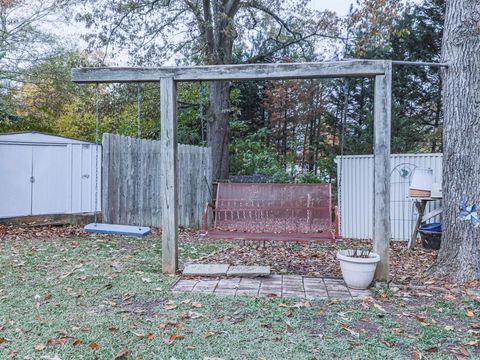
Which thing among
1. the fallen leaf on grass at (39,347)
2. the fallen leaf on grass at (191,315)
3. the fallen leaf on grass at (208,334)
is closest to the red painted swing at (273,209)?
the fallen leaf on grass at (191,315)

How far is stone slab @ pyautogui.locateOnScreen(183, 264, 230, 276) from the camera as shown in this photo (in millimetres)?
3787

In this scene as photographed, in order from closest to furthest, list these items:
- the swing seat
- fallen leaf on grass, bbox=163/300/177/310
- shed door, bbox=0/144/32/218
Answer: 1. fallen leaf on grass, bbox=163/300/177/310
2. the swing seat
3. shed door, bbox=0/144/32/218

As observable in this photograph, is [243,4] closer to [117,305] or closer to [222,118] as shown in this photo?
[222,118]

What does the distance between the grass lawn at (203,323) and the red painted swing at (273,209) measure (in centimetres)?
109

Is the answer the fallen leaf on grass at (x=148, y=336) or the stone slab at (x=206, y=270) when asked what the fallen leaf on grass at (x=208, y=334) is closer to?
the fallen leaf on grass at (x=148, y=336)

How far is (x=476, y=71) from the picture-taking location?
3.59 meters

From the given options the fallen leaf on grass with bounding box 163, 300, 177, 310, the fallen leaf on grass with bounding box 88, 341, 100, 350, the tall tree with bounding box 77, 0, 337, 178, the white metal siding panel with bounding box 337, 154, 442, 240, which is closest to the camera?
the fallen leaf on grass with bounding box 88, 341, 100, 350

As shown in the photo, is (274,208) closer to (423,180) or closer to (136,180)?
(423,180)

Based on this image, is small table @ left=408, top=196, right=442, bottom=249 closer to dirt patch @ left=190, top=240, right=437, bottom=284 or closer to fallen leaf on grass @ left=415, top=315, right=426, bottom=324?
dirt patch @ left=190, top=240, right=437, bottom=284

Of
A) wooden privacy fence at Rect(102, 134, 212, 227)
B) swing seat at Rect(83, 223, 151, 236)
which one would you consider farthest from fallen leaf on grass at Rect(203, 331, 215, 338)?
wooden privacy fence at Rect(102, 134, 212, 227)

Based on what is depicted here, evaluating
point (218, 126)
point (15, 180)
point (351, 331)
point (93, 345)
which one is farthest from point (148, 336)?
point (218, 126)

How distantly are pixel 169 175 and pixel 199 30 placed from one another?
5638mm

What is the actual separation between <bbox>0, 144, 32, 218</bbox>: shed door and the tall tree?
308 cm

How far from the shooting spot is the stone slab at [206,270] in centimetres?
379
